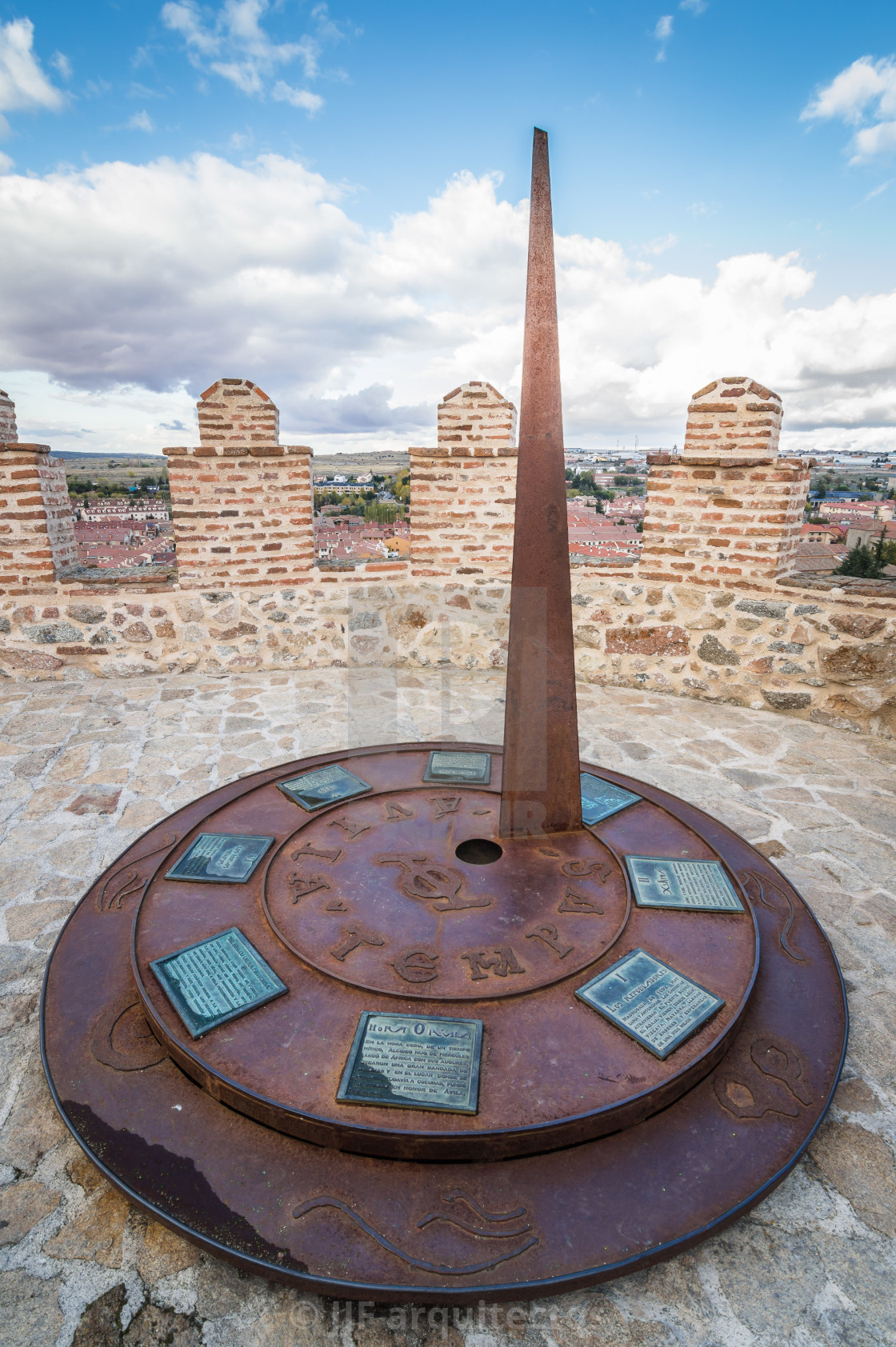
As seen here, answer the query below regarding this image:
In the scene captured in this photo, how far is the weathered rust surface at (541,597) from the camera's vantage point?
7.33ft

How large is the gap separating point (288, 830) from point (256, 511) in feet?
11.2

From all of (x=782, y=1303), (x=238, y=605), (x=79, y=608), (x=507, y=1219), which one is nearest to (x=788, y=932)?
(x=782, y=1303)

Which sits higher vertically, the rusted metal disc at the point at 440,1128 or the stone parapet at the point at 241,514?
the stone parapet at the point at 241,514

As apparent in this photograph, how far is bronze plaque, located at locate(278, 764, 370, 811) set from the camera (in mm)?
2691

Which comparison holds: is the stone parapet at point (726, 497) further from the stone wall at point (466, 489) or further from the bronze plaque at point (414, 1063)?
the bronze plaque at point (414, 1063)

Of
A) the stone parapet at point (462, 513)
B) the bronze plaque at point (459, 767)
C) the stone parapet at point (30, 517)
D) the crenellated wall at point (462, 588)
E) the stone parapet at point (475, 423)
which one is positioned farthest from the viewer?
the stone parapet at point (462, 513)

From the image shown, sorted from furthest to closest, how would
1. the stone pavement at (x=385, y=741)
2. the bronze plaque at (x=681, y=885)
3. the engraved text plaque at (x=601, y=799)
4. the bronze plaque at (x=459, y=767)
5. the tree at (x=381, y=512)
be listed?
the tree at (x=381, y=512) < the bronze plaque at (x=459, y=767) < the engraved text plaque at (x=601, y=799) < the bronze plaque at (x=681, y=885) < the stone pavement at (x=385, y=741)

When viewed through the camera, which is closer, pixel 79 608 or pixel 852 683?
pixel 852 683

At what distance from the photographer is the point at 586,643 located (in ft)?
17.8

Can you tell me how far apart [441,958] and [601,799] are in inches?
45.2

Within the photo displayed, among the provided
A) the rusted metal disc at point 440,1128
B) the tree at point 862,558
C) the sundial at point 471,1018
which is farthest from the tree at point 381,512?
the tree at point 862,558

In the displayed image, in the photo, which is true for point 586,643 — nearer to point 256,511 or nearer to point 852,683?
point 852,683

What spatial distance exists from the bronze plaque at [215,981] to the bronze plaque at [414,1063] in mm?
313

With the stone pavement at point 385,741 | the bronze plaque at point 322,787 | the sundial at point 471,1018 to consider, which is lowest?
the stone pavement at point 385,741
